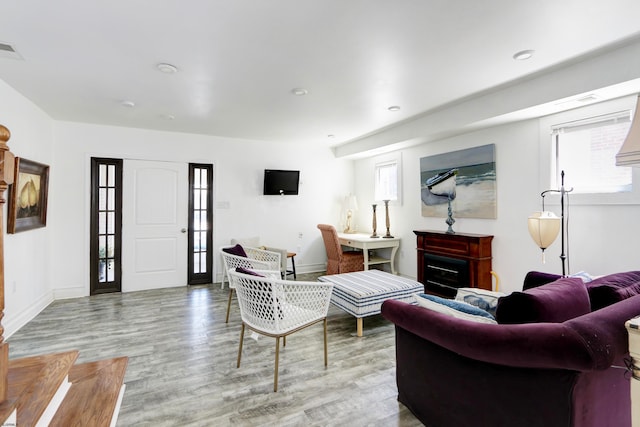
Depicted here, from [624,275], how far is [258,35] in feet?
9.32

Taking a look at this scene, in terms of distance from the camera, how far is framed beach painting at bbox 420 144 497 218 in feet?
12.7

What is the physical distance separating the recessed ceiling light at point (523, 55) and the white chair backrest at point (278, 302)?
2337 millimetres

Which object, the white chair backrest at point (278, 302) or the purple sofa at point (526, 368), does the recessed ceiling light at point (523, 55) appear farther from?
the white chair backrest at point (278, 302)

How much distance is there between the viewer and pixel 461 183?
4.21m

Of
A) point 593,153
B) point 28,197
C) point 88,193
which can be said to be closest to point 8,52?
point 28,197

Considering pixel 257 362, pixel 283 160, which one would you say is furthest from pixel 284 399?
pixel 283 160

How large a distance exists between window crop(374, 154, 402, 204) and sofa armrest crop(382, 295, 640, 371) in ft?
13.0

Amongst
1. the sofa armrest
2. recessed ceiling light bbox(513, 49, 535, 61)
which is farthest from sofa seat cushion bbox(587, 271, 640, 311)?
recessed ceiling light bbox(513, 49, 535, 61)

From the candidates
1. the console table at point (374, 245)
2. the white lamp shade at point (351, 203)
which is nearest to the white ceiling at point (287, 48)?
the console table at point (374, 245)

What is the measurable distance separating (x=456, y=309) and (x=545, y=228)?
1.66m

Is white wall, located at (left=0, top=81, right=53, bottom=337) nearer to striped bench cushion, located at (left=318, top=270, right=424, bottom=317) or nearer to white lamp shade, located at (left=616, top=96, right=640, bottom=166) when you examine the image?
striped bench cushion, located at (left=318, top=270, right=424, bottom=317)

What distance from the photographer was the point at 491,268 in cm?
386

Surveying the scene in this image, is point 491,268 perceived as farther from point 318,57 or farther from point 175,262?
point 175,262

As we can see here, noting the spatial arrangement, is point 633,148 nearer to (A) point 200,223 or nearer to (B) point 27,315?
(A) point 200,223
